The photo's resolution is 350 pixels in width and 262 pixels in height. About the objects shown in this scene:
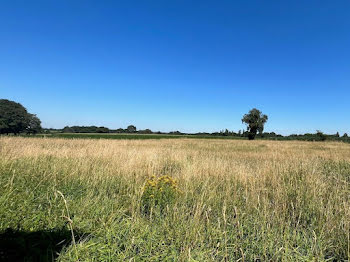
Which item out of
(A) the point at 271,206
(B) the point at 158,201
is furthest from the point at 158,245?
(A) the point at 271,206

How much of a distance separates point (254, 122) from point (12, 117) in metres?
82.2

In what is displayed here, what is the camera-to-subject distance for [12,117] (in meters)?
58.3

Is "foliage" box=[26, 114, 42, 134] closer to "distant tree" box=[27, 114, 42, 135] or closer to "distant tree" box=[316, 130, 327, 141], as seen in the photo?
"distant tree" box=[27, 114, 42, 135]

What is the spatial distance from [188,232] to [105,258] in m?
1.04

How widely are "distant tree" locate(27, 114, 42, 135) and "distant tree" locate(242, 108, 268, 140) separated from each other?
76.6m

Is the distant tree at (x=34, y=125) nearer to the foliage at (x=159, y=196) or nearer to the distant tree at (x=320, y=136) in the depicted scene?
the foliage at (x=159, y=196)

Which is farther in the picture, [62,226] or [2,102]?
[2,102]

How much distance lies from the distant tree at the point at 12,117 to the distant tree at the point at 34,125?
1.27 meters

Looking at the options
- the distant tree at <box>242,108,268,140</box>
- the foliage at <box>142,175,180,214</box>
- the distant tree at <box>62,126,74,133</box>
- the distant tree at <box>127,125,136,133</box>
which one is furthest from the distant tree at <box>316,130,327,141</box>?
the distant tree at <box>62,126,74,133</box>

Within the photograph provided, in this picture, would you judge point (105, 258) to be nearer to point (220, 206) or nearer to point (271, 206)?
point (220, 206)

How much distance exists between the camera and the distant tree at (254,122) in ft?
214

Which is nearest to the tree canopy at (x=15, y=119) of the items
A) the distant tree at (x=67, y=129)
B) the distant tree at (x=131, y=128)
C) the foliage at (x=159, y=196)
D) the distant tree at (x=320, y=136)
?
the distant tree at (x=67, y=129)

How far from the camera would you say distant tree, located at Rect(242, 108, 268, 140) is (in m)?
65.4

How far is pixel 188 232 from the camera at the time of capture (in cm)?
241
